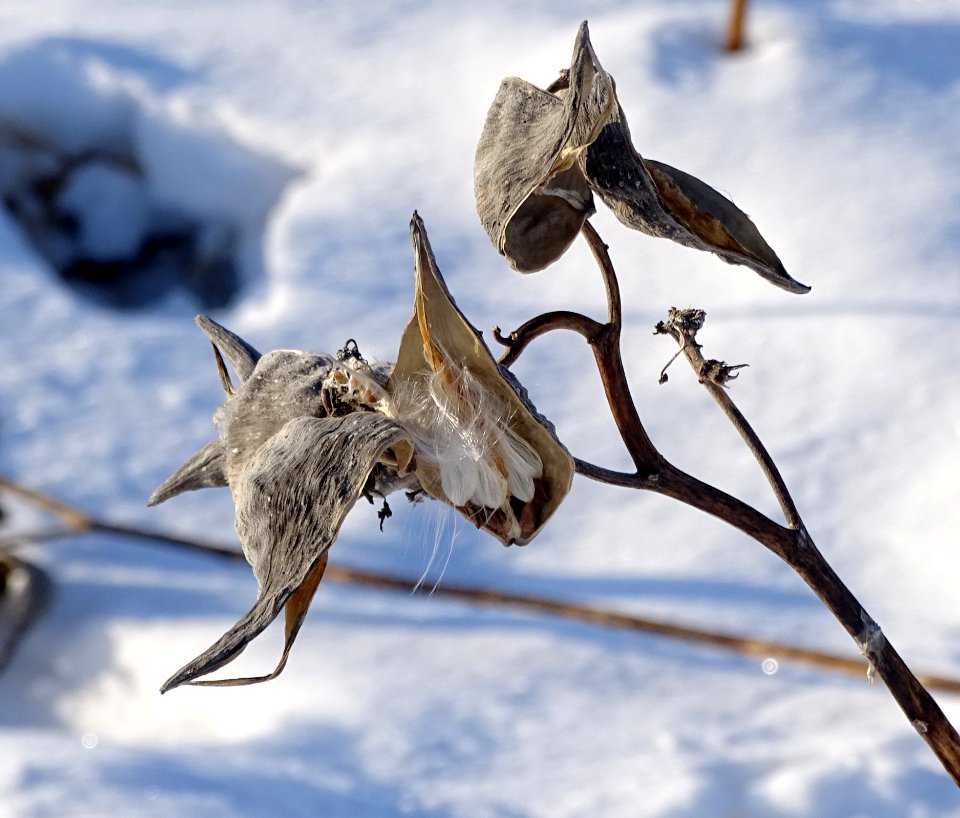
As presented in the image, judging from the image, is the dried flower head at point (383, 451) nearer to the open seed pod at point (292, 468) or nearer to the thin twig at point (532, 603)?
the open seed pod at point (292, 468)

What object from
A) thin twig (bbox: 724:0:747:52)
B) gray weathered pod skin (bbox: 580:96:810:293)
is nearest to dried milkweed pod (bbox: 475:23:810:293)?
gray weathered pod skin (bbox: 580:96:810:293)

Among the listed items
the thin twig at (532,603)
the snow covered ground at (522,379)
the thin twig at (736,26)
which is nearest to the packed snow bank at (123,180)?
the snow covered ground at (522,379)

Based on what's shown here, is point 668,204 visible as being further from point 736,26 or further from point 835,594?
point 736,26

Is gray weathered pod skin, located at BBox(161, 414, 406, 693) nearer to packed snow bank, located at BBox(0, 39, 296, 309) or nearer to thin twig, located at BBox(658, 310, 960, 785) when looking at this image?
thin twig, located at BBox(658, 310, 960, 785)

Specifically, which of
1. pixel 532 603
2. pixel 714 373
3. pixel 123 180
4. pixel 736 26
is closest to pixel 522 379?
pixel 532 603

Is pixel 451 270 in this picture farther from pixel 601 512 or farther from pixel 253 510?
pixel 253 510

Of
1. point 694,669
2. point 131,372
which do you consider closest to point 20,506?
point 131,372
